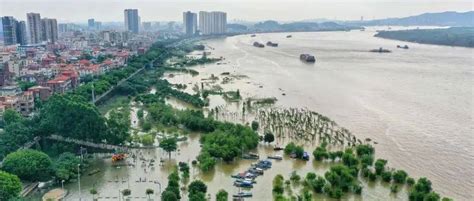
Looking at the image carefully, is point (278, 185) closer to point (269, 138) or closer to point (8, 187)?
point (269, 138)

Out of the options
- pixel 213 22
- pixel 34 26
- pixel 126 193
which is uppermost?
pixel 213 22

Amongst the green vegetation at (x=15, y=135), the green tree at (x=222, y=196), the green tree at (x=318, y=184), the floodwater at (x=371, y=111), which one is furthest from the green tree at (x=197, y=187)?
the green vegetation at (x=15, y=135)

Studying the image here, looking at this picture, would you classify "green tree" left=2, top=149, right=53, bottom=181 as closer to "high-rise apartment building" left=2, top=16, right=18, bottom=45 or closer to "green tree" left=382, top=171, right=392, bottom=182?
"green tree" left=382, top=171, right=392, bottom=182

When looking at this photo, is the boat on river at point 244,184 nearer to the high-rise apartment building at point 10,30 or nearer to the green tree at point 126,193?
the green tree at point 126,193

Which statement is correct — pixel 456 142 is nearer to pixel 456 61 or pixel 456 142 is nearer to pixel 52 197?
pixel 52 197

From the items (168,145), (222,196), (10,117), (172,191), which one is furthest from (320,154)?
(10,117)
